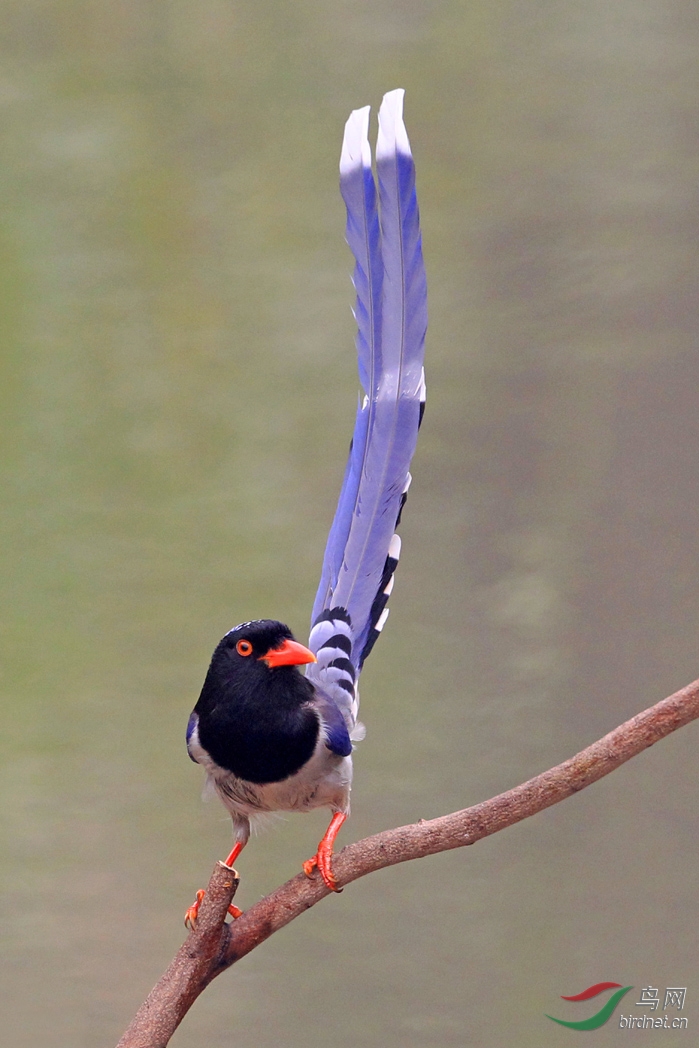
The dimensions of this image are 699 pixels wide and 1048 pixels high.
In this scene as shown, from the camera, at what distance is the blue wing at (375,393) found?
89 centimetres

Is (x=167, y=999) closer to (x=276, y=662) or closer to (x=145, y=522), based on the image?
(x=276, y=662)

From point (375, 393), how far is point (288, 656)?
25cm

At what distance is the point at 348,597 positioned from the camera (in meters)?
0.98

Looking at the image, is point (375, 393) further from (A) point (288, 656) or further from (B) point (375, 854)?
(B) point (375, 854)

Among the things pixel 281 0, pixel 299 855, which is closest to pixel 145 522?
pixel 299 855

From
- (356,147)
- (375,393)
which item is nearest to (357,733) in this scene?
(375,393)

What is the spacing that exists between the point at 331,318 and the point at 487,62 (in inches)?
17.2

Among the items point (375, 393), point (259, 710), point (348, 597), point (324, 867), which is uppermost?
point (375, 393)

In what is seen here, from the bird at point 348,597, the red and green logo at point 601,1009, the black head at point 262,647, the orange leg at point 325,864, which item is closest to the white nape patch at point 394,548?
the bird at point 348,597

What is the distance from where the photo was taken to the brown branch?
2.60ft

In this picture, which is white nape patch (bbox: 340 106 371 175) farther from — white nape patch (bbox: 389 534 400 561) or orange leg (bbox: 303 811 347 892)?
orange leg (bbox: 303 811 347 892)

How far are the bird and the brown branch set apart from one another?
0.04 metres

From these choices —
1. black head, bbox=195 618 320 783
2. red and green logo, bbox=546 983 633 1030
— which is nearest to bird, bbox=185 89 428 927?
black head, bbox=195 618 320 783

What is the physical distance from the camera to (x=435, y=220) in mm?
1599
